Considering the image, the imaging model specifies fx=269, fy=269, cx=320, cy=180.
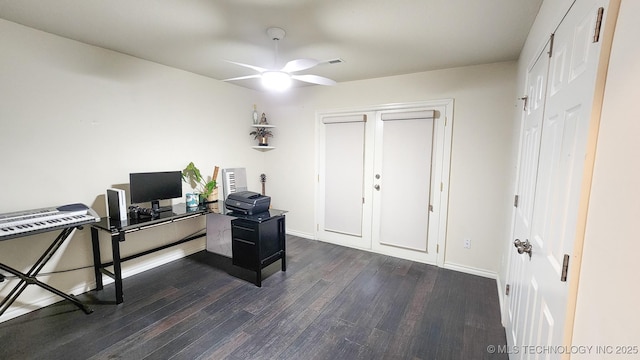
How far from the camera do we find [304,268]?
10.8ft

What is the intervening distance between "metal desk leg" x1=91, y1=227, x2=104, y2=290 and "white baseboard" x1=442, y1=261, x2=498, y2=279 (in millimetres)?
3797

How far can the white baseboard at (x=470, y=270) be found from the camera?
10.1ft

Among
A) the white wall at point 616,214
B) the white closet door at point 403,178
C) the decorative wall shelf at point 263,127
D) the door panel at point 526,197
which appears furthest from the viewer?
the decorative wall shelf at point 263,127

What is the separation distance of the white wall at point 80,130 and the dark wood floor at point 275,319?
1.45ft

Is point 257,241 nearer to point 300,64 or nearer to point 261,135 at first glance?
point 300,64

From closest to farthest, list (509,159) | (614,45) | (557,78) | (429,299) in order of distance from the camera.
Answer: (614,45), (557,78), (429,299), (509,159)

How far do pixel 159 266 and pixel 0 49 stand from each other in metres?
2.45

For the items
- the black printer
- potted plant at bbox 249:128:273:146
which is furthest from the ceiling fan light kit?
potted plant at bbox 249:128:273:146

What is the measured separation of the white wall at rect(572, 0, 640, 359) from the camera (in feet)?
1.95

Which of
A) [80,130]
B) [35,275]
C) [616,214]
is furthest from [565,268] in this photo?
[80,130]

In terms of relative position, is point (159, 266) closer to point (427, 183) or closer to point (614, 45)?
point (427, 183)

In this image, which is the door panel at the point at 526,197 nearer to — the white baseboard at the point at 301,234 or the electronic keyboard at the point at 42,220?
the white baseboard at the point at 301,234

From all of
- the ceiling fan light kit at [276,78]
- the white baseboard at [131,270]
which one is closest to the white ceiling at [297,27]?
the ceiling fan light kit at [276,78]

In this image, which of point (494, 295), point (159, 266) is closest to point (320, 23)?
point (494, 295)
